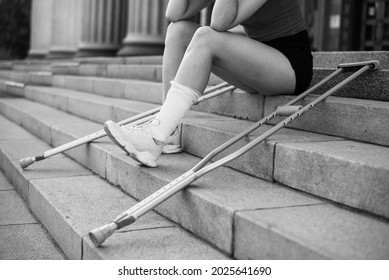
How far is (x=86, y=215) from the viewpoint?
9.75 feet

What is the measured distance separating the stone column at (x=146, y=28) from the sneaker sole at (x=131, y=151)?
6.52 m

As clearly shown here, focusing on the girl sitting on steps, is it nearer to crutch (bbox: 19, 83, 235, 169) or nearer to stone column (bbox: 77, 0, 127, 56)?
crutch (bbox: 19, 83, 235, 169)

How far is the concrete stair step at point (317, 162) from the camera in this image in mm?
2268

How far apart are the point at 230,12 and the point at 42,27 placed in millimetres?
14355

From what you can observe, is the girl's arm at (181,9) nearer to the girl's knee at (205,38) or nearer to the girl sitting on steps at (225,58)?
the girl sitting on steps at (225,58)

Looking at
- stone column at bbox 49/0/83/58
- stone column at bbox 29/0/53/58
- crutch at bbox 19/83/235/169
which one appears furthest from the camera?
stone column at bbox 29/0/53/58

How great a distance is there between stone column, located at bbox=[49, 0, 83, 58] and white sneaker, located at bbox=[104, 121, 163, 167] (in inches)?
466

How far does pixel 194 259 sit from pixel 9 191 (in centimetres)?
243

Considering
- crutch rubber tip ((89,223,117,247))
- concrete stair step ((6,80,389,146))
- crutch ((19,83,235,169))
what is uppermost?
concrete stair step ((6,80,389,146))

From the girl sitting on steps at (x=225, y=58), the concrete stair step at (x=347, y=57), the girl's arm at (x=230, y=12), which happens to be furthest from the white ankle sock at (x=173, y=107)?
the concrete stair step at (x=347, y=57)

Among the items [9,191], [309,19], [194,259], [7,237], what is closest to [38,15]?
[309,19]

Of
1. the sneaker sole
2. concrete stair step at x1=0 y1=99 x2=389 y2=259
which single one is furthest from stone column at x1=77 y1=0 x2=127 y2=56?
the sneaker sole

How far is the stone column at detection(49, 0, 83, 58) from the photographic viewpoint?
14.5 meters
